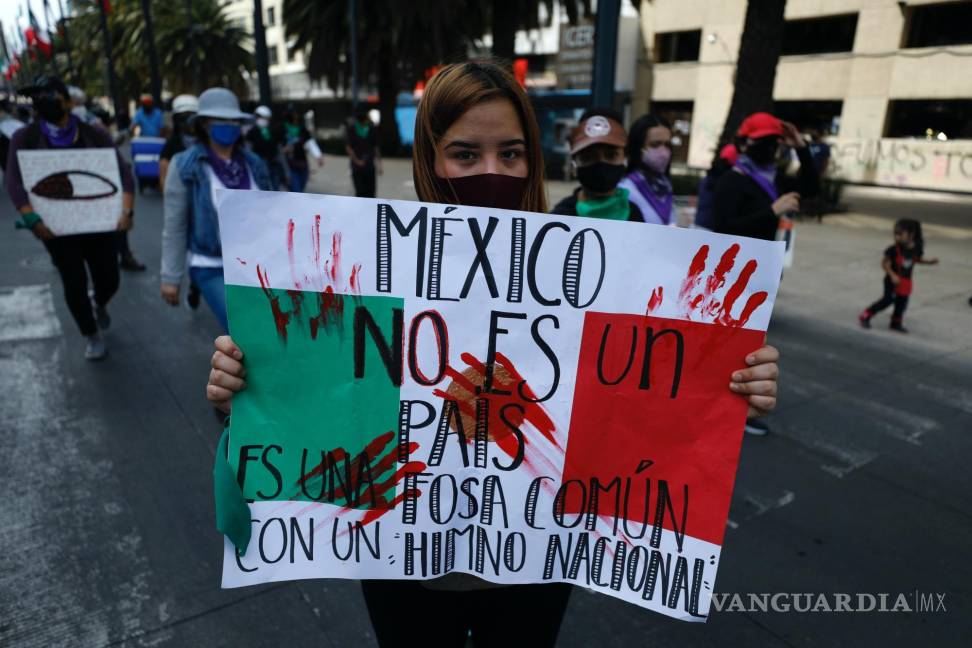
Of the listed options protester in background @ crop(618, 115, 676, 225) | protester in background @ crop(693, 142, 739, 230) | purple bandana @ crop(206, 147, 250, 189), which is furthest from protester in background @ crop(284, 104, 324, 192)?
protester in background @ crop(618, 115, 676, 225)

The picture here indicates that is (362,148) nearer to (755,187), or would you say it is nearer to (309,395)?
(755,187)

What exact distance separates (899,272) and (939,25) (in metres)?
18.9

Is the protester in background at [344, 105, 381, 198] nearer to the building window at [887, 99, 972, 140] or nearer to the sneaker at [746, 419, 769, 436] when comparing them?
the sneaker at [746, 419, 769, 436]

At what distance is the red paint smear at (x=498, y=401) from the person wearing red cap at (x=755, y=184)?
121 inches

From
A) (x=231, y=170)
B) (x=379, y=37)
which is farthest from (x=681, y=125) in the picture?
(x=231, y=170)

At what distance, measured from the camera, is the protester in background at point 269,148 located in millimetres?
7910

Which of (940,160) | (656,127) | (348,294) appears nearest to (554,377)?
(348,294)

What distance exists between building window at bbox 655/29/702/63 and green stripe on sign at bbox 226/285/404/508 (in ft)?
93.0

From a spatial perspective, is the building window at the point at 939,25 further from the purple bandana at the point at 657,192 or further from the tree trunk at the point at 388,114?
the purple bandana at the point at 657,192

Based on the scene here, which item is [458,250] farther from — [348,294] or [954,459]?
[954,459]

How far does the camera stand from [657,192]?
3678 millimetres

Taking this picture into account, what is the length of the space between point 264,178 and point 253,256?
299 centimetres

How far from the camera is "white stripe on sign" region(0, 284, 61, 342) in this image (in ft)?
17.4

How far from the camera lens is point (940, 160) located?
1931 cm
